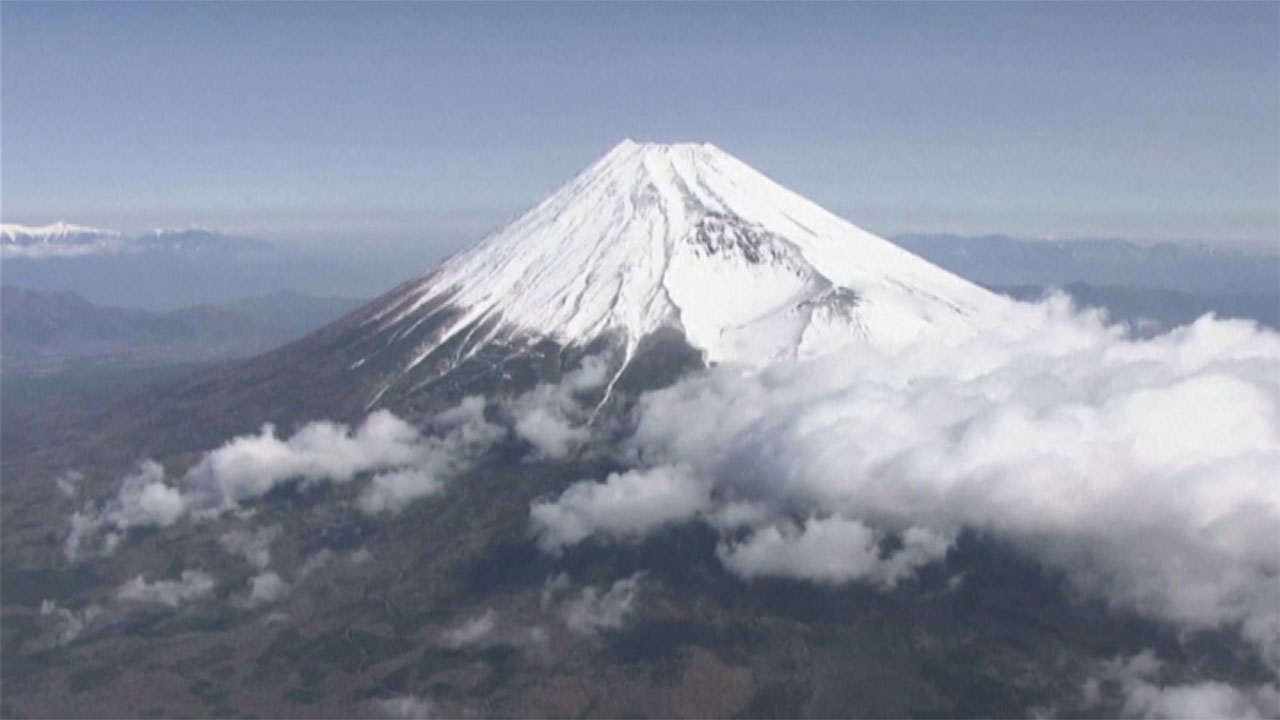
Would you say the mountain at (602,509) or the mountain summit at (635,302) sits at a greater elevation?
the mountain summit at (635,302)

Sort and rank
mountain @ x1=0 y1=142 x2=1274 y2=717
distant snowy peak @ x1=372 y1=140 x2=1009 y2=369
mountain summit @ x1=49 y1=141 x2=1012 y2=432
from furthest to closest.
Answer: mountain summit @ x1=49 y1=141 x2=1012 y2=432 < distant snowy peak @ x1=372 y1=140 x2=1009 y2=369 < mountain @ x1=0 y1=142 x2=1274 y2=717

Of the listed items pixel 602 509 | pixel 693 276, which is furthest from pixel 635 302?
pixel 602 509

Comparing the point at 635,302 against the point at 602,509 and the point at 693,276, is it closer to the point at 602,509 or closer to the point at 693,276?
the point at 693,276

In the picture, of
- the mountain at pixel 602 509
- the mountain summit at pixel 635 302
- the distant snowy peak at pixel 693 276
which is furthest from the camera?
the mountain summit at pixel 635 302

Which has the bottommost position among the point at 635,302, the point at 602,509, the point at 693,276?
the point at 602,509

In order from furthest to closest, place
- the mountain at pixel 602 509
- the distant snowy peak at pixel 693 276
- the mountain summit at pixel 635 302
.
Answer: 1. the mountain summit at pixel 635 302
2. the distant snowy peak at pixel 693 276
3. the mountain at pixel 602 509

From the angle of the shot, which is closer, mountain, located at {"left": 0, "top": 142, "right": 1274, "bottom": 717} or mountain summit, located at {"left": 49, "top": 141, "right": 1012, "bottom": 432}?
mountain, located at {"left": 0, "top": 142, "right": 1274, "bottom": 717}

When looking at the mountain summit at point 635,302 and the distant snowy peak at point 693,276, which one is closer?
the distant snowy peak at point 693,276

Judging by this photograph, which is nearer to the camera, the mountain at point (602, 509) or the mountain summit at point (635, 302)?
the mountain at point (602, 509)

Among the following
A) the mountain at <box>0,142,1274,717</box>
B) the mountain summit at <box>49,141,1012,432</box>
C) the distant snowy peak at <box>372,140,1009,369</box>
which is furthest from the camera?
the mountain summit at <box>49,141,1012,432</box>

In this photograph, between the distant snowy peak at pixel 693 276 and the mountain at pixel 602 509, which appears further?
the distant snowy peak at pixel 693 276
